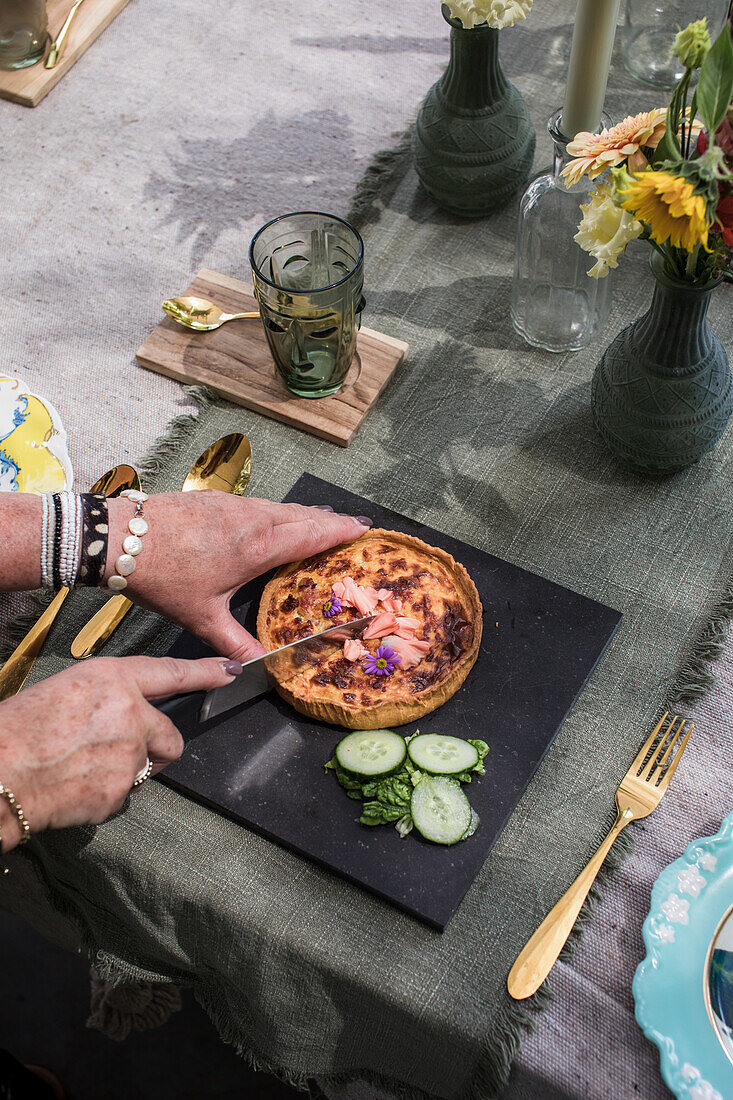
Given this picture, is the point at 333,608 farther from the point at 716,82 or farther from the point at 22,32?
the point at 22,32

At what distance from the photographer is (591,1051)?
1.16 metres

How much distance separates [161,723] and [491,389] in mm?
963

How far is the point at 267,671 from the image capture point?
1358mm

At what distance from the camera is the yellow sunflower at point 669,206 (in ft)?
3.30

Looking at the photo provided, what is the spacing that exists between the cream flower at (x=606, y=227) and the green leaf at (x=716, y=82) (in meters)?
0.18

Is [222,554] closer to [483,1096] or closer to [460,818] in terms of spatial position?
[460,818]

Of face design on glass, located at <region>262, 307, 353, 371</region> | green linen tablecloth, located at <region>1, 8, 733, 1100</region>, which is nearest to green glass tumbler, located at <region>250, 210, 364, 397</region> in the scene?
face design on glass, located at <region>262, 307, 353, 371</region>

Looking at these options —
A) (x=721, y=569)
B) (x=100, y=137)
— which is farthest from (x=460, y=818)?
(x=100, y=137)

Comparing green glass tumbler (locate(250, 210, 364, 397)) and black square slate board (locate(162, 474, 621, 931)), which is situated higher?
green glass tumbler (locate(250, 210, 364, 397))

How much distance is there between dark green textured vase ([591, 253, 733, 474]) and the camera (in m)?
1.47

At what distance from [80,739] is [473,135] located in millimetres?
1498

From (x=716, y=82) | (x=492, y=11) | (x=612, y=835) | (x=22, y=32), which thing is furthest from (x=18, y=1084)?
(x=22, y=32)

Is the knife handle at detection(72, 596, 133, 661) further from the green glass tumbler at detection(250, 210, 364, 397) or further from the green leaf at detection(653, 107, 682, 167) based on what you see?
the green leaf at detection(653, 107, 682, 167)

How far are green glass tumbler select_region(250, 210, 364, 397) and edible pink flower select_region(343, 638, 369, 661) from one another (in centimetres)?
60
